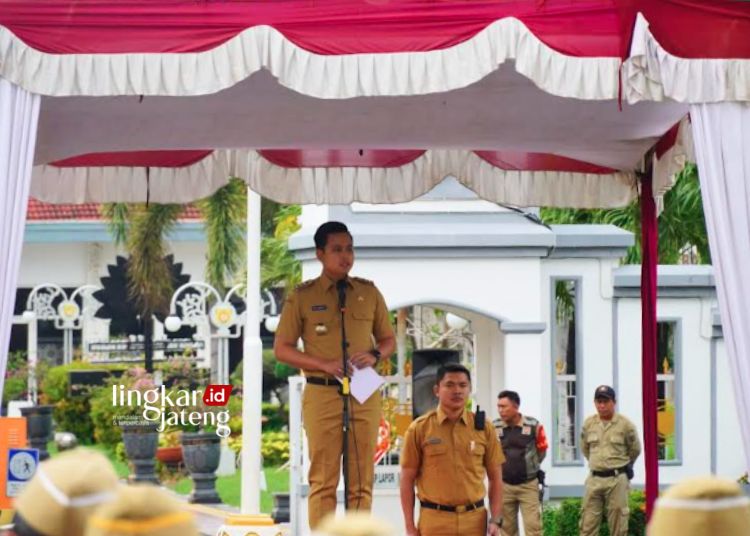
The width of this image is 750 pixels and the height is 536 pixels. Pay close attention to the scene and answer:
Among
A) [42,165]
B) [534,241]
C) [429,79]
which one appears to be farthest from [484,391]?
[429,79]

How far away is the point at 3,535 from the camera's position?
3744 mm

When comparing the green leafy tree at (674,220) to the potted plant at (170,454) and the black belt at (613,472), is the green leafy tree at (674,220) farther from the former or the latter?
the potted plant at (170,454)

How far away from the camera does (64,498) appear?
10.8 feet

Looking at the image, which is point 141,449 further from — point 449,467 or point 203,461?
point 449,467

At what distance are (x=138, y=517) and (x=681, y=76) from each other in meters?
4.07

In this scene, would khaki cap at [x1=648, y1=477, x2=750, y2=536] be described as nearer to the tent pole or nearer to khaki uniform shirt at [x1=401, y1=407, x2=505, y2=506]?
khaki uniform shirt at [x1=401, y1=407, x2=505, y2=506]

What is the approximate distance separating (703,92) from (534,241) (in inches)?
356

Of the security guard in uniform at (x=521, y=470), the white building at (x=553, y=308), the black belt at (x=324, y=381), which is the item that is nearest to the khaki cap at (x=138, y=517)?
the black belt at (x=324, y=381)

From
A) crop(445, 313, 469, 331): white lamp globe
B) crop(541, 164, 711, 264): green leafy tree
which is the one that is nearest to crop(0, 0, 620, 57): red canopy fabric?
crop(445, 313, 469, 331): white lamp globe

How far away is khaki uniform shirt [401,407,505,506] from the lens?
25.9 feet

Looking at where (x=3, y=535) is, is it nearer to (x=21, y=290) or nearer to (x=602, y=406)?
(x=602, y=406)

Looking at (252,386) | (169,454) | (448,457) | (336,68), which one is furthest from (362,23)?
(169,454)

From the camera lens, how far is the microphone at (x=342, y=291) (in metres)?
8.39

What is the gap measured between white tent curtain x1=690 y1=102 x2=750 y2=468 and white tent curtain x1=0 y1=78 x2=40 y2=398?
2.64 m
